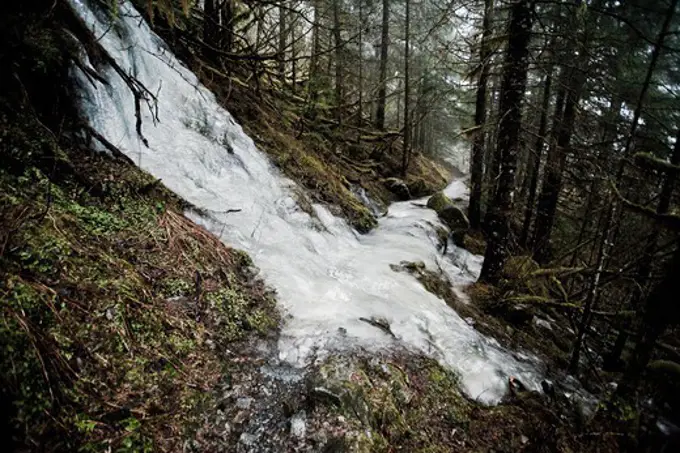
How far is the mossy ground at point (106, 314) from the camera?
5.68ft

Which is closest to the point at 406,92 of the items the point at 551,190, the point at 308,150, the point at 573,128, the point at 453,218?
the point at 453,218

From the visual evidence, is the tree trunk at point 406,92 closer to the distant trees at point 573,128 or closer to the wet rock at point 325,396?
the distant trees at point 573,128

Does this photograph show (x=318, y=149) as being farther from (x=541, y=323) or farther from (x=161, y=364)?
(x=161, y=364)

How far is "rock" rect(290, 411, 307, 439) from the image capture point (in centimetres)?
232

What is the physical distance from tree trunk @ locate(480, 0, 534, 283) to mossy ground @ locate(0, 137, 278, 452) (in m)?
4.82

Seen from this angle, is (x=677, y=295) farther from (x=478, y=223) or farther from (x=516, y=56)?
(x=478, y=223)

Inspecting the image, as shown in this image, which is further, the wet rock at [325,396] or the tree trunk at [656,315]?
the wet rock at [325,396]

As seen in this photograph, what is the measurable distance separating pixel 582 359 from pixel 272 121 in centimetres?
874

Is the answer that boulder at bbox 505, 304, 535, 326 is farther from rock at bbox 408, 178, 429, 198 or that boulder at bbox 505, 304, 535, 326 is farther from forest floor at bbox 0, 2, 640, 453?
rock at bbox 408, 178, 429, 198

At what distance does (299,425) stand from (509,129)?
5.94 metres

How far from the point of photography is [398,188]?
15.1m

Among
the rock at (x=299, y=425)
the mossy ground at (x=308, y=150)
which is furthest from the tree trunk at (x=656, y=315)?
the mossy ground at (x=308, y=150)

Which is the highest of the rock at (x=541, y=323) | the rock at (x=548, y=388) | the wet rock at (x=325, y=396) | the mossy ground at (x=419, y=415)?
the wet rock at (x=325, y=396)

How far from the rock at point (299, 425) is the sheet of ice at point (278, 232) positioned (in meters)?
0.63
